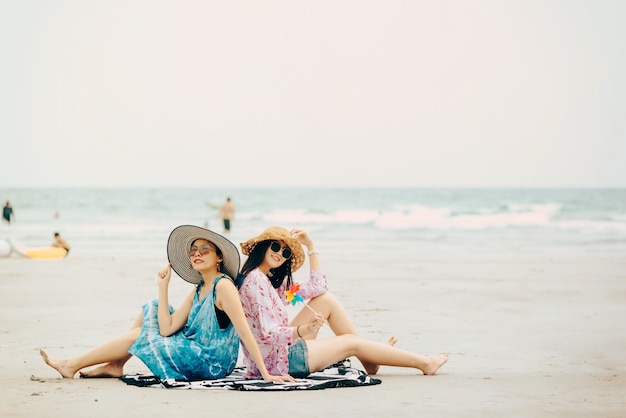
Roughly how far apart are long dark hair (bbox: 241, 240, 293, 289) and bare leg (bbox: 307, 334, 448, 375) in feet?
1.44

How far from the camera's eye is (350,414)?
5.09 m

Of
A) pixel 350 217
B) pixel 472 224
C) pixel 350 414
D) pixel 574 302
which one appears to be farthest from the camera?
pixel 350 217

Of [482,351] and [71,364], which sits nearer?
[71,364]

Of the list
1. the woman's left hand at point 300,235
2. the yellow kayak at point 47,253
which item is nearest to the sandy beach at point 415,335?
the yellow kayak at point 47,253

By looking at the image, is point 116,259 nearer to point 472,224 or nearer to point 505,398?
point 505,398

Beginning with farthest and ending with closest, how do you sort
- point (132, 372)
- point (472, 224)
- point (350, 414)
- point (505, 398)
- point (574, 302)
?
point (472, 224), point (574, 302), point (132, 372), point (505, 398), point (350, 414)

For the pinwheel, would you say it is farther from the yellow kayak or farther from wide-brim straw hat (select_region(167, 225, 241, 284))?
the yellow kayak

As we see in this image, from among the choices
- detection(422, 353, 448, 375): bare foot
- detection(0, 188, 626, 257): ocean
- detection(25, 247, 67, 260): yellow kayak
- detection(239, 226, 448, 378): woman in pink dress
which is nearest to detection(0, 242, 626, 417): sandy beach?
detection(422, 353, 448, 375): bare foot

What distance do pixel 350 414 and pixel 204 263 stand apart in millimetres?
1383

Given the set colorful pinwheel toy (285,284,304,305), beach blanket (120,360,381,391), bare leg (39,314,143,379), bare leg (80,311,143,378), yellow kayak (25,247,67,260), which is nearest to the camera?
beach blanket (120,360,381,391)

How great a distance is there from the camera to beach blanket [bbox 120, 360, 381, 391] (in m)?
5.75

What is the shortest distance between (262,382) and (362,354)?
0.74 m

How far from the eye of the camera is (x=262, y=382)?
588 centimetres

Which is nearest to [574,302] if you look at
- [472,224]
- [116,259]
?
[116,259]
